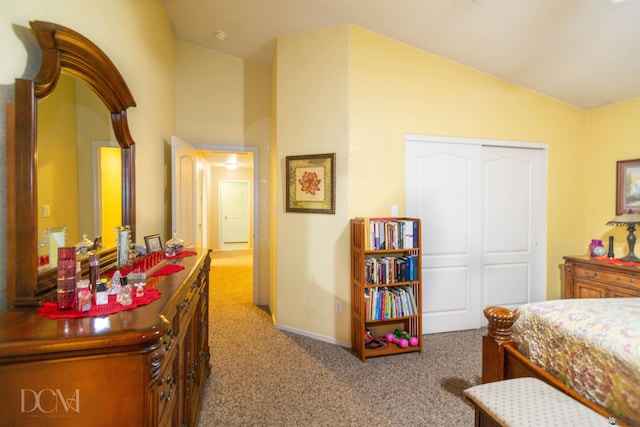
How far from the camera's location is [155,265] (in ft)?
5.58

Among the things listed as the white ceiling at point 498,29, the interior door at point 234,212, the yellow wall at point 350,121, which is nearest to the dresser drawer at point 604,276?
the yellow wall at point 350,121

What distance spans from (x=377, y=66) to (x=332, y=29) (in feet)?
1.82

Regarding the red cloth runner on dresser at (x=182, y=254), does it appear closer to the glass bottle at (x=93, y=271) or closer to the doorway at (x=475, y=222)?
the glass bottle at (x=93, y=271)

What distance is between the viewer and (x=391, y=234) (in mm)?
2725

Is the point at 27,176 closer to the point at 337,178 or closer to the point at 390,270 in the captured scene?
the point at 337,178

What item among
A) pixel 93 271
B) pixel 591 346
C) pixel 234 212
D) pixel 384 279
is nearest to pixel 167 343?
pixel 93 271

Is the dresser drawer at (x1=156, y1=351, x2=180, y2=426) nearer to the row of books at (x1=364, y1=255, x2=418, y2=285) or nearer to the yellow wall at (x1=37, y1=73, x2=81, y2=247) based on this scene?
the yellow wall at (x1=37, y1=73, x2=81, y2=247)

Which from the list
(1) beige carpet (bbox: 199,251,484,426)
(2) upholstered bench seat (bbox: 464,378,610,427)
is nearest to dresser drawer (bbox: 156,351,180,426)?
(1) beige carpet (bbox: 199,251,484,426)

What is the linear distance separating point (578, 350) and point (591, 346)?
0.07 m

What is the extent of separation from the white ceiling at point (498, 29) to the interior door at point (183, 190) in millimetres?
1374

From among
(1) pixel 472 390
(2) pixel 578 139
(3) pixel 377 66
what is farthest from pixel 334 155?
(2) pixel 578 139

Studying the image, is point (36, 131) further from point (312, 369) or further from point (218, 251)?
point (218, 251)

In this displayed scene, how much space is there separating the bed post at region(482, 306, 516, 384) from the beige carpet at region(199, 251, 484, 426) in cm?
39

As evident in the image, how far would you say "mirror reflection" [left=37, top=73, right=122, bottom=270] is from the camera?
119 centimetres
